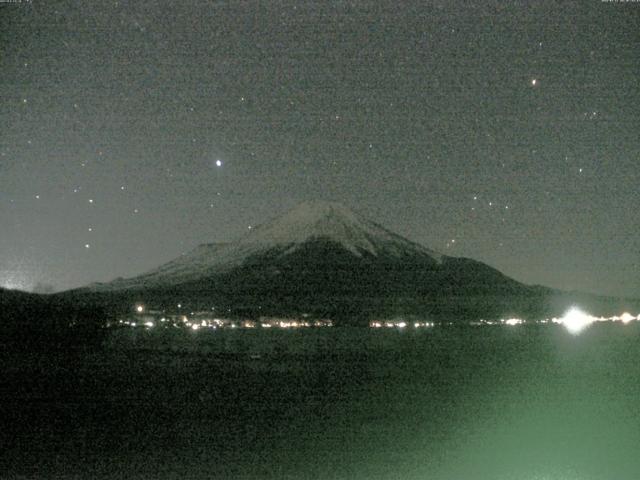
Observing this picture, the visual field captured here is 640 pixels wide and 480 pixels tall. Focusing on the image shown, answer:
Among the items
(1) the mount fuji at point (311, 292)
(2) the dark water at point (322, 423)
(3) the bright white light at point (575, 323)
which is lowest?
(2) the dark water at point (322, 423)

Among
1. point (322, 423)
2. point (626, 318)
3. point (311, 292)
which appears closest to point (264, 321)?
point (311, 292)

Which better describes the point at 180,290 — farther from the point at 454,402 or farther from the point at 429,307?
the point at 454,402

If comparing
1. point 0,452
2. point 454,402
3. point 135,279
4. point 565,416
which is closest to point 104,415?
point 0,452

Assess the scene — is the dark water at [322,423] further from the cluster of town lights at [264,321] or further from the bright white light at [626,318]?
the bright white light at [626,318]

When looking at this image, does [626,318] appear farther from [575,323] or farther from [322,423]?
[322,423]

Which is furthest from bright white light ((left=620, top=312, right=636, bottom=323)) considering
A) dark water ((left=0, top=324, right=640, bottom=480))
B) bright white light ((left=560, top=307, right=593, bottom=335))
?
dark water ((left=0, top=324, right=640, bottom=480))

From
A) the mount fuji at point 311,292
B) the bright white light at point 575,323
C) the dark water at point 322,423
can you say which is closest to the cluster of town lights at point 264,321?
the bright white light at point 575,323

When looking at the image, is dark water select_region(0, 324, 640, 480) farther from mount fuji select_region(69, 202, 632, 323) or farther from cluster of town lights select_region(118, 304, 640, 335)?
mount fuji select_region(69, 202, 632, 323)

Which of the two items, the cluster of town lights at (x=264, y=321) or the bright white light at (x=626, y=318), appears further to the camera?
the bright white light at (x=626, y=318)
